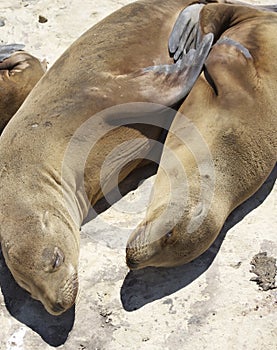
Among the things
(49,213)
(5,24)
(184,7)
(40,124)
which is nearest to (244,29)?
(184,7)

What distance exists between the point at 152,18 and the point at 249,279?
194 cm

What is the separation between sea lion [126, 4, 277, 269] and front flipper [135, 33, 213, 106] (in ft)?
0.24

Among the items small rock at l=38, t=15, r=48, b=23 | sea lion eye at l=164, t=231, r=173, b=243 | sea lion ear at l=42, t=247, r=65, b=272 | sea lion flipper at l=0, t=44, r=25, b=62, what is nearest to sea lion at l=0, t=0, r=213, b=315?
sea lion ear at l=42, t=247, r=65, b=272

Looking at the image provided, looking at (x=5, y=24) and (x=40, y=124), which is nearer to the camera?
(x=40, y=124)

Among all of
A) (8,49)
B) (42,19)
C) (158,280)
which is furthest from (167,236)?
(42,19)

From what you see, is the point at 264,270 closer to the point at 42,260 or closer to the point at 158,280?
the point at 158,280

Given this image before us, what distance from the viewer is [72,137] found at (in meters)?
4.68

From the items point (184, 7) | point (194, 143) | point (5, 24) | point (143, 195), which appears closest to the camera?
point (194, 143)

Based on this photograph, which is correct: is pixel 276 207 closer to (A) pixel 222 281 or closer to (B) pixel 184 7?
(A) pixel 222 281

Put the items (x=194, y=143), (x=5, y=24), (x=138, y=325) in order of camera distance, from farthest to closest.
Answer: (x=5, y=24) < (x=194, y=143) < (x=138, y=325)

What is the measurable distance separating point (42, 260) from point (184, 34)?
1.86 metres

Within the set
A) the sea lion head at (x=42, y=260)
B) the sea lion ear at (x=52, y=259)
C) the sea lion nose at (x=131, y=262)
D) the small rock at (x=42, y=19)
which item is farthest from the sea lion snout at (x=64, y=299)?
the small rock at (x=42, y=19)

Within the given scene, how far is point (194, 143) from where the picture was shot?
14.9 ft

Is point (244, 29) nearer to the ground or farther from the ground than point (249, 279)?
farther from the ground
